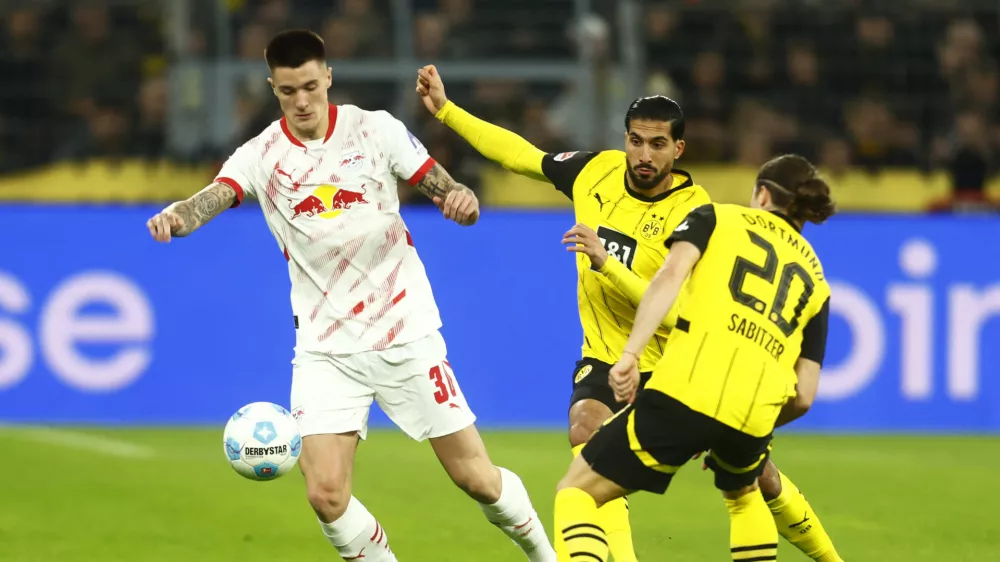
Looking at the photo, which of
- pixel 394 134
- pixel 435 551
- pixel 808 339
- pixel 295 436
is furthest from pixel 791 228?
pixel 435 551

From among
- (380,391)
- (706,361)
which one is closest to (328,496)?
(380,391)

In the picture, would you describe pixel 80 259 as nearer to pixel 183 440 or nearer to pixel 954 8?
pixel 183 440

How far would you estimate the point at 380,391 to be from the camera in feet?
21.0

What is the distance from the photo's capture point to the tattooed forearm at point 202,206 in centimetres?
602

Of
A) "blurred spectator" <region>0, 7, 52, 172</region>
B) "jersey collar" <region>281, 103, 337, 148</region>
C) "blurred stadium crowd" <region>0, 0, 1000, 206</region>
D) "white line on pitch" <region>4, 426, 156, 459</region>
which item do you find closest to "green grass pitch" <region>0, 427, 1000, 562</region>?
"white line on pitch" <region>4, 426, 156, 459</region>

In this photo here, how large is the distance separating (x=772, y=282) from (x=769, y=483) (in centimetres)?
126

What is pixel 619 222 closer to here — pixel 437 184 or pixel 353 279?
pixel 437 184

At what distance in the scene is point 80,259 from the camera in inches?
502

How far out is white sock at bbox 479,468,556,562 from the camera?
6410 mm

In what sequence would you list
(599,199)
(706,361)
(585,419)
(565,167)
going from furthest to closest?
(565,167), (599,199), (585,419), (706,361)

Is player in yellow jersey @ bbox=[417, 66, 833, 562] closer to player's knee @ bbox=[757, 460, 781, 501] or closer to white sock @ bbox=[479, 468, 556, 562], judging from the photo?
player's knee @ bbox=[757, 460, 781, 501]

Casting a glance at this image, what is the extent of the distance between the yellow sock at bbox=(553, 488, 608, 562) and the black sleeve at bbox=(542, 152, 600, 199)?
1944mm

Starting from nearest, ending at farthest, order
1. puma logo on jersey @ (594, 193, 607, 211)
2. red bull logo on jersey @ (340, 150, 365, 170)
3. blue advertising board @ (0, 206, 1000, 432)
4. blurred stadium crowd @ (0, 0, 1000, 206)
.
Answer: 1. red bull logo on jersey @ (340, 150, 365, 170)
2. puma logo on jersey @ (594, 193, 607, 211)
3. blue advertising board @ (0, 206, 1000, 432)
4. blurred stadium crowd @ (0, 0, 1000, 206)

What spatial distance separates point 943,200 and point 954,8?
3.84 metres
